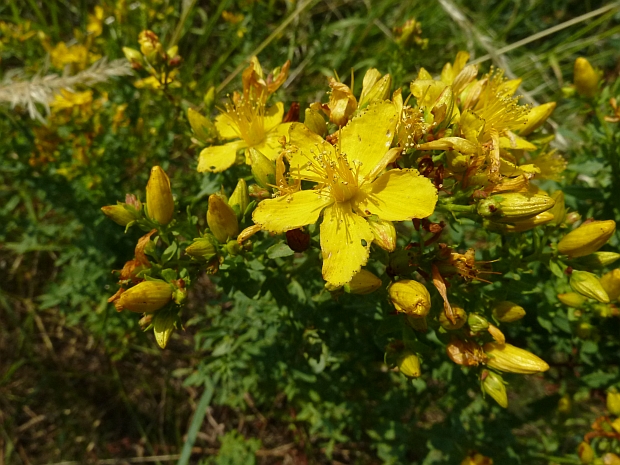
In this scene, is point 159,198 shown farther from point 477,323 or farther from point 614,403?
point 614,403

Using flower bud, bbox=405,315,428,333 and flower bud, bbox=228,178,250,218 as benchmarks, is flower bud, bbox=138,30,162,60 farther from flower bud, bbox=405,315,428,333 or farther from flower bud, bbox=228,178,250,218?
flower bud, bbox=405,315,428,333

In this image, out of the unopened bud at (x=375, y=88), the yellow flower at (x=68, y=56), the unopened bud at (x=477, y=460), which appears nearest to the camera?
the unopened bud at (x=375, y=88)

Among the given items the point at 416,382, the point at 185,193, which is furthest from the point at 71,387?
the point at 416,382

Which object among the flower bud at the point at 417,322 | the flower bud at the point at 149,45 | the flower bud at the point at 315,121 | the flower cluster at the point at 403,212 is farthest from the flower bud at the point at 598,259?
the flower bud at the point at 149,45

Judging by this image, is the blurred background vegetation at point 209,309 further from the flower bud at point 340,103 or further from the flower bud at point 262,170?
the flower bud at point 340,103

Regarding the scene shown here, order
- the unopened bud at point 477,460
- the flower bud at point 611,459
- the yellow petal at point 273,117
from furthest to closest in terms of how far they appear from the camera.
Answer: the unopened bud at point 477,460 → the flower bud at point 611,459 → the yellow petal at point 273,117

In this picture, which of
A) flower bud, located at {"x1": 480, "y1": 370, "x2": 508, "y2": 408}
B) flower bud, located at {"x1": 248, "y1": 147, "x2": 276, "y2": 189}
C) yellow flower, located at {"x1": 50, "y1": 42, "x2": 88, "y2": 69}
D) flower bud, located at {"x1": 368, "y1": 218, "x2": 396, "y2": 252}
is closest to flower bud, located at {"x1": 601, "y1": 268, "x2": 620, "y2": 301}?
flower bud, located at {"x1": 480, "y1": 370, "x2": 508, "y2": 408}

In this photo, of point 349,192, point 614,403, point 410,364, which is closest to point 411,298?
point 410,364
